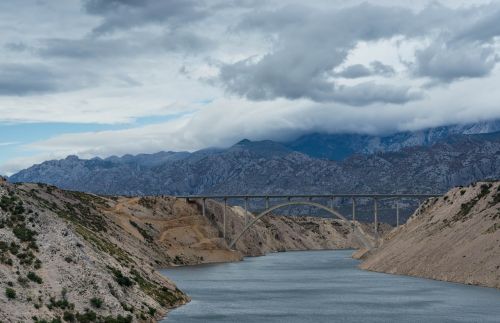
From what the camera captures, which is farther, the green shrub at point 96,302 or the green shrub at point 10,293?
the green shrub at point 96,302

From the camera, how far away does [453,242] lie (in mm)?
116250

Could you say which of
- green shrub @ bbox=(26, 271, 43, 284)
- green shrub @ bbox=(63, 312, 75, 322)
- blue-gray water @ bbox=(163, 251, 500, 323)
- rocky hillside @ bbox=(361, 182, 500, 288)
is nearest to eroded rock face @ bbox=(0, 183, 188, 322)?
green shrub @ bbox=(26, 271, 43, 284)

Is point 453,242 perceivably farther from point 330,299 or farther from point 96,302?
point 96,302

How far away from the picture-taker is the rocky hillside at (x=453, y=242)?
10569cm

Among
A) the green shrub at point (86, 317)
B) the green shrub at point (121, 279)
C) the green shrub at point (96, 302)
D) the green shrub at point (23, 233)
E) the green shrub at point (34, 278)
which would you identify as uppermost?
the green shrub at point (23, 233)

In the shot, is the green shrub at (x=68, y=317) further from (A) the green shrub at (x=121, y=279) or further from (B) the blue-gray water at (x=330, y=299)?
(B) the blue-gray water at (x=330, y=299)

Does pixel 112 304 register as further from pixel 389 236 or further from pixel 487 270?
pixel 389 236

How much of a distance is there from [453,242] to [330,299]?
106ft

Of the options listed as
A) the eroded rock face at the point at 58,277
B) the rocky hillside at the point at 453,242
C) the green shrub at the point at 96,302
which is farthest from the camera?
the rocky hillside at the point at 453,242

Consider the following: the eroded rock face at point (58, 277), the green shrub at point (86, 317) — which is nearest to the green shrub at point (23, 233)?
the eroded rock face at point (58, 277)

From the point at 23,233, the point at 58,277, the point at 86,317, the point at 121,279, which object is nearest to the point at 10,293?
the point at 86,317

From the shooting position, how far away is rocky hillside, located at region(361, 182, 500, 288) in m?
106

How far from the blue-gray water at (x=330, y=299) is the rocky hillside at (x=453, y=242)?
304 centimetres

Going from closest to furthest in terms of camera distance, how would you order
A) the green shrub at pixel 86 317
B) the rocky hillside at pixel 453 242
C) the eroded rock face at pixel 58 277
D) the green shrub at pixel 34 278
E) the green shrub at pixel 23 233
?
the eroded rock face at pixel 58 277, the green shrub at pixel 86 317, the green shrub at pixel 34 278, the green shrub at pixel 23 233, the rocky hillside at pixel 453 242
